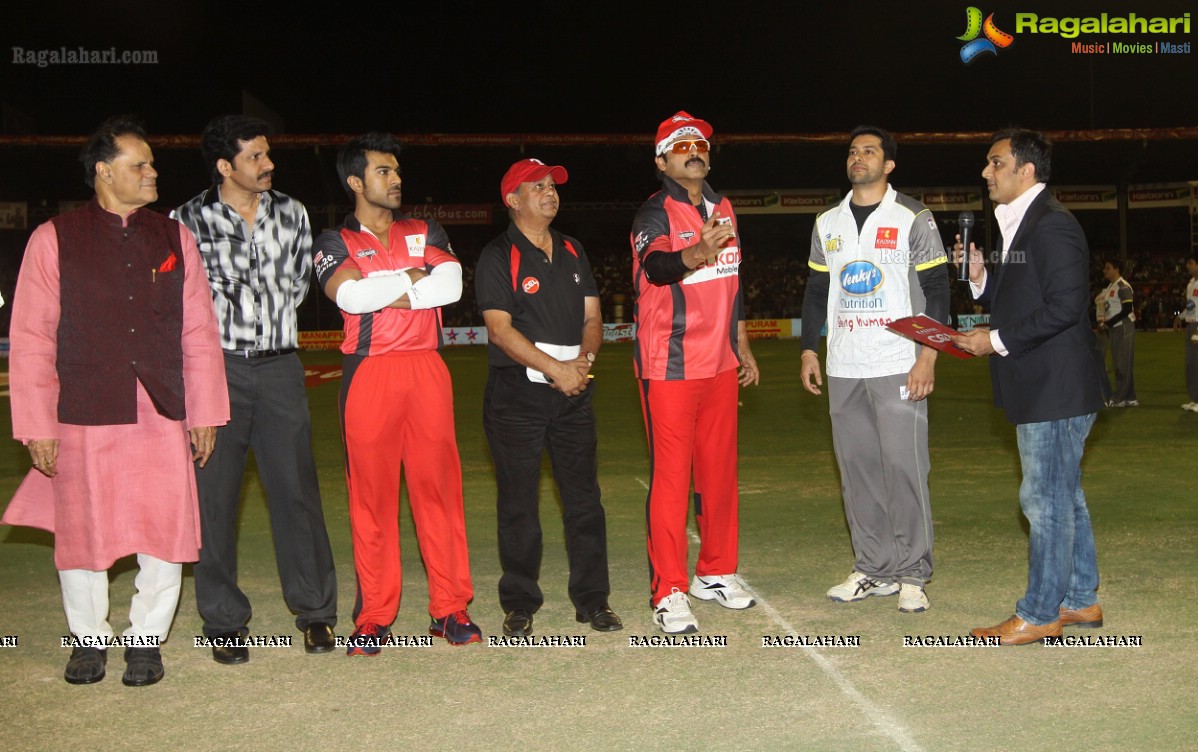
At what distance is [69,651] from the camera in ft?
16.5

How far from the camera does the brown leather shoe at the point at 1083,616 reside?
16.6 ft

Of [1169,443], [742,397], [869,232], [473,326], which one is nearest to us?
[869,232]

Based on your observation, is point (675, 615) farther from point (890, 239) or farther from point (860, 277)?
point (890, 239)

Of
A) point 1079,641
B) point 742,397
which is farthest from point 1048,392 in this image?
point 742,397

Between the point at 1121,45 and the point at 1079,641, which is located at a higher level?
the point at 1121,45

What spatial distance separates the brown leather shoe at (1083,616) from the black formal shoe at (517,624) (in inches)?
91.3

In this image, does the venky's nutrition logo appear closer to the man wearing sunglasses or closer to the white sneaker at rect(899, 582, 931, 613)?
the man wearing sunglasses

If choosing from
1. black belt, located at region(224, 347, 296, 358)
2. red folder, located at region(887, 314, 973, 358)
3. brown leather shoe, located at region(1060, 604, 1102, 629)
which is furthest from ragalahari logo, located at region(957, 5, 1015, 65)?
black belt, located at region(224, 347, 296, 358)

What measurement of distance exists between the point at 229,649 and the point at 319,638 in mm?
367

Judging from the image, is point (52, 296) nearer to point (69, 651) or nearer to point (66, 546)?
point (66, 546)

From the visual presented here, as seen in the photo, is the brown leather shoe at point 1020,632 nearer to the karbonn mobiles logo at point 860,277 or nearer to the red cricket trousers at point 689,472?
the red cricket trousers at point 689,472

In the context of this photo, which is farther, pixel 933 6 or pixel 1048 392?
pixel 933 6

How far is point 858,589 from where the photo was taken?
568cm

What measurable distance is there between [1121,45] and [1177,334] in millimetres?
8739
